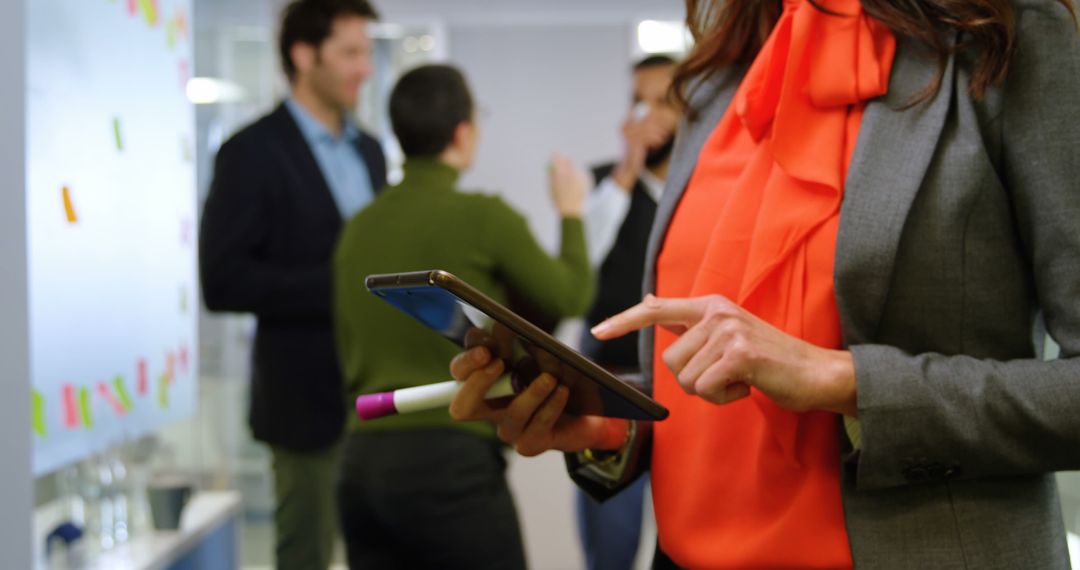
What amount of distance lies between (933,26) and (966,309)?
25 cm

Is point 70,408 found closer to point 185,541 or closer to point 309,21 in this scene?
point 185,541

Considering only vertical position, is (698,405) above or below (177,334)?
above

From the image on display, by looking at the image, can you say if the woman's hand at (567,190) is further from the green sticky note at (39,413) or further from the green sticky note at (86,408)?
the green sticky note at (39,413)

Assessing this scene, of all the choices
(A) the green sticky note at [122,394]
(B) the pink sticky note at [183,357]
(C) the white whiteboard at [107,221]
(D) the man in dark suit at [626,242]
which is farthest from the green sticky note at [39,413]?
(D) the man in dark suit at [626,242]

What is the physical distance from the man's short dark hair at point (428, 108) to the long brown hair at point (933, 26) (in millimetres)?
1172

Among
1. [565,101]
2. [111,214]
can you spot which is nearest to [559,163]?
[111,214]

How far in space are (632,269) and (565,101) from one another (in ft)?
9.27

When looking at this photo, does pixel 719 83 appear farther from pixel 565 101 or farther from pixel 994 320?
pixel 565 101

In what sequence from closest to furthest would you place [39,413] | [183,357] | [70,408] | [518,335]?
[518,335]
[39,413]
[70,408]
[183,357]

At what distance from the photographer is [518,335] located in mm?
788

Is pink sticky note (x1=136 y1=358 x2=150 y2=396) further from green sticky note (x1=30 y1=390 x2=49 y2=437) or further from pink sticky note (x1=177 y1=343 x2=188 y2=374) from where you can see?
green sticky note (x1=30 y1=390 x2=49 y2=437)

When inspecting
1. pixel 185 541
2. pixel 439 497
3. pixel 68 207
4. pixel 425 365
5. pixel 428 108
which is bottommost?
pixel 185 541

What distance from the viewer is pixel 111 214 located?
201cm

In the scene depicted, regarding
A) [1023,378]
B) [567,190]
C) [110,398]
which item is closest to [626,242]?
[567,190]
